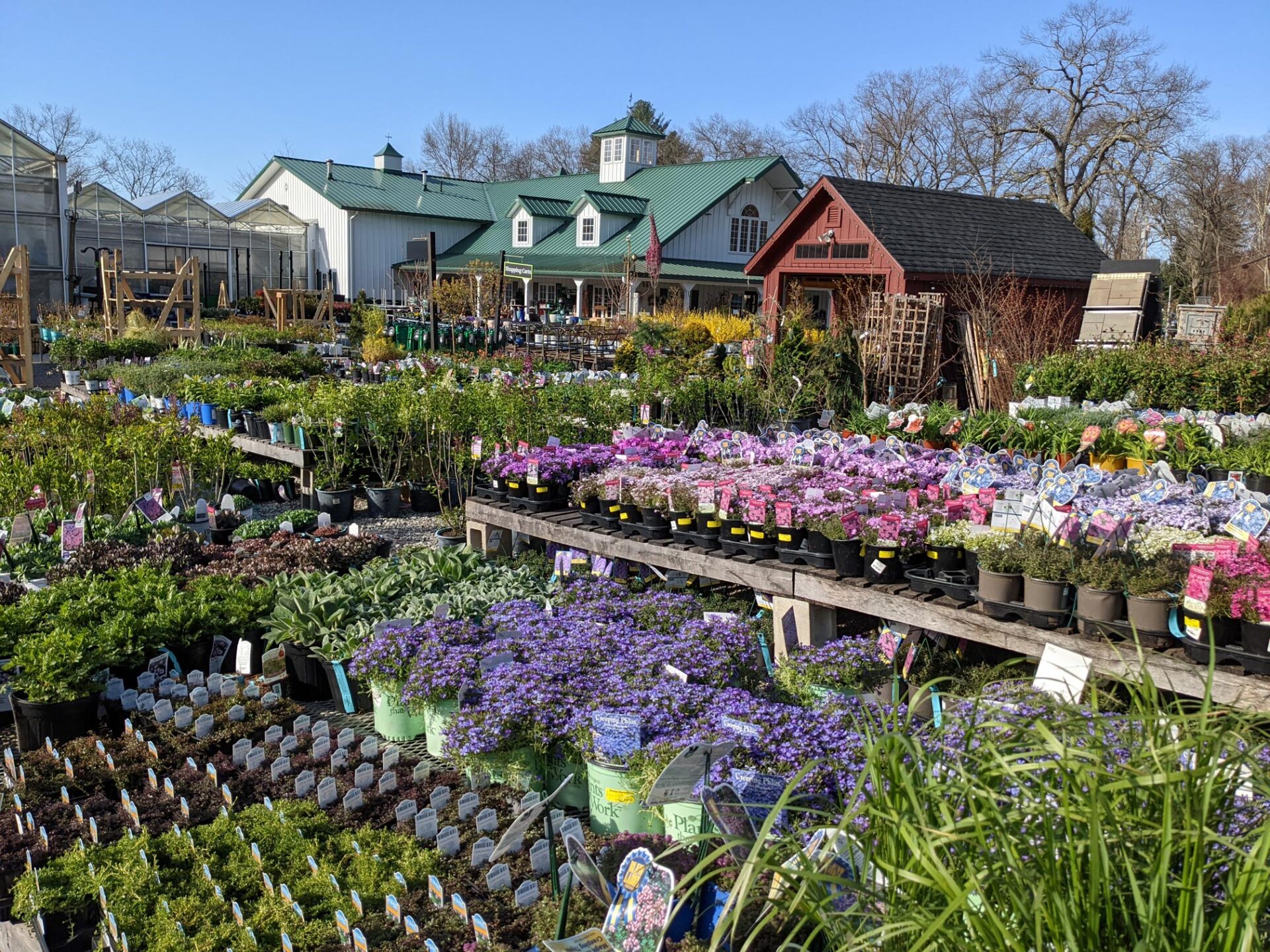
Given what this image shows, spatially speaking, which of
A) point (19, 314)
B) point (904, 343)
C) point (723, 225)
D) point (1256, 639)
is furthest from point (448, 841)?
point (723, 225)

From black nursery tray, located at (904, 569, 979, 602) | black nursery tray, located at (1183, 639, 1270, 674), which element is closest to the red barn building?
black nursery tray, located at (904, 569, 979, 602)

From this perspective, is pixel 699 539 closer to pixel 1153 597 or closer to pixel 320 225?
pixel 1153 597

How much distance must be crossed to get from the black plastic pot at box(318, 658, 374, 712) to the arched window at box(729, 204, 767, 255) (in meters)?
26.8

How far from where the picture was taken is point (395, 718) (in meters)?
4.28

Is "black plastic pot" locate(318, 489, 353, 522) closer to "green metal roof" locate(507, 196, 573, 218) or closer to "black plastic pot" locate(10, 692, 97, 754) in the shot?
"black plastic pot" locate(10, 692, 97, 754)

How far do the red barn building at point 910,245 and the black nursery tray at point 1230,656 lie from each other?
44.3 feet

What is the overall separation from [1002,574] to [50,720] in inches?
156

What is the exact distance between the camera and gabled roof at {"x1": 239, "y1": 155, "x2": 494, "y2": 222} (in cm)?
3366

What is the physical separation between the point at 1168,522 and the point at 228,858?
157 inches

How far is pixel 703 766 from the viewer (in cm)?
297

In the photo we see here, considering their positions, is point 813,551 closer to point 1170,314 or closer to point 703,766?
point 703,766

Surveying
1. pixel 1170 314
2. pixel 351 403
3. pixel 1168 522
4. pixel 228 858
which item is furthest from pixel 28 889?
pixel 1170 314

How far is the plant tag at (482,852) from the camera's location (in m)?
3.11

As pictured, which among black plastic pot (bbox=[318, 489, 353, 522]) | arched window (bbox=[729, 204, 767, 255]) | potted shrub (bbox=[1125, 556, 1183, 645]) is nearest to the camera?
potted shrub (bbox=[1125, 556, 1183, 645])
